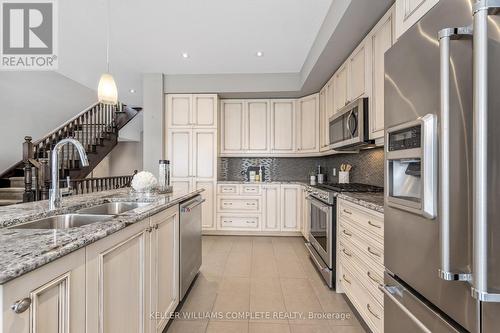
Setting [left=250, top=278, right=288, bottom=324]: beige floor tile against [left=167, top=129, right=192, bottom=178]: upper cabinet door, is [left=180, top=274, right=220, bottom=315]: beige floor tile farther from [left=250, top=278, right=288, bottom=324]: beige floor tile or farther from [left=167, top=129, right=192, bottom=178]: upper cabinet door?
[left=167, top=129, right=192, bottom=178]: upper cabinet door

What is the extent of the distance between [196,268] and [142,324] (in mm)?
1390

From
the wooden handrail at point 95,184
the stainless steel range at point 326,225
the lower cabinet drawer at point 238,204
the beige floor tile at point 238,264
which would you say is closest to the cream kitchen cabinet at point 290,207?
the lower cabinet drawer at point 238,204

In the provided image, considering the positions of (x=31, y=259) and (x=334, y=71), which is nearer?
(x=31, y=259)

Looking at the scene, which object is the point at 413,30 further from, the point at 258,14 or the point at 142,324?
the point at 258,14

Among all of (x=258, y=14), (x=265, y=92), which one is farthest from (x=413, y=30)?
(x=265, y=92)

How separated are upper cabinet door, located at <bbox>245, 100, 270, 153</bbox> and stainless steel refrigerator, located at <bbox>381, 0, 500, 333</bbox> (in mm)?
3824

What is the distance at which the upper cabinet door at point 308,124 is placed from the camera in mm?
4715

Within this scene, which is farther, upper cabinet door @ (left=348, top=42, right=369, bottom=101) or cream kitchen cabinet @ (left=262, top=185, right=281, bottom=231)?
cream kitchen cabinet @ (left=262, top=185, right=281, bottom=231)

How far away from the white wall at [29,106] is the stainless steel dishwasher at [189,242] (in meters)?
4.66

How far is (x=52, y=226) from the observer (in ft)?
4.99

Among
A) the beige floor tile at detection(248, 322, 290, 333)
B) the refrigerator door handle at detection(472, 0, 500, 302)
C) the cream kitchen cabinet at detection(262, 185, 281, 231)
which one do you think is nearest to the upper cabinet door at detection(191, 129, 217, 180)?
the cream kitchen cabinet at detection(262, 185, 281, 231)

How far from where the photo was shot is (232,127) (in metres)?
5.09

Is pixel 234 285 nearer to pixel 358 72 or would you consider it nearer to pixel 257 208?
pixel 257 208

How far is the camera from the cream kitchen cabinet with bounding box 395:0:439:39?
1.18 metres
